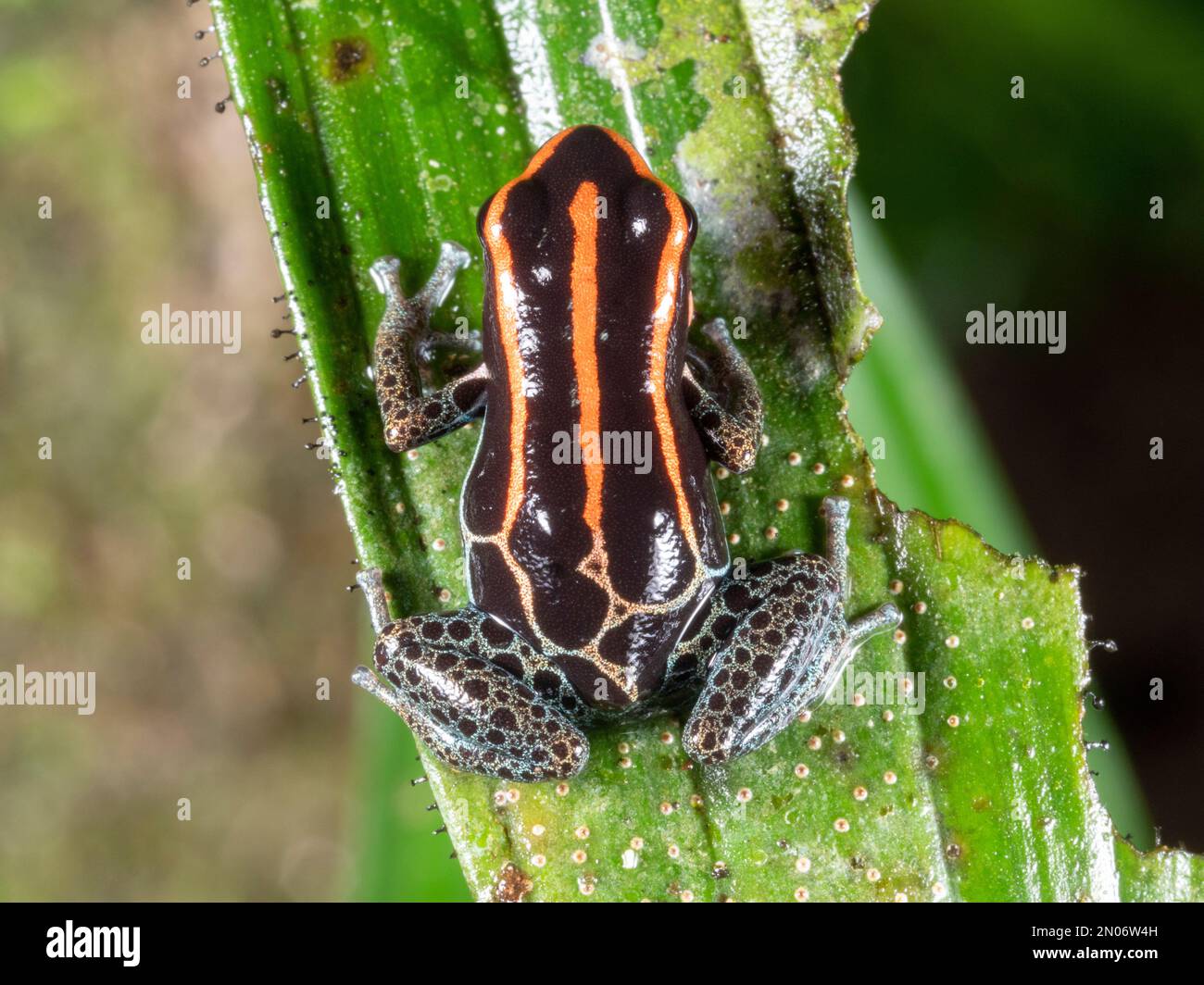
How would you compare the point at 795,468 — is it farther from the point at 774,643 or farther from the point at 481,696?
the point at 481,696

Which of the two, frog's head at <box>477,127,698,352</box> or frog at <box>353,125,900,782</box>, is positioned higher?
frog's head at <box>477,127,698,352</box>

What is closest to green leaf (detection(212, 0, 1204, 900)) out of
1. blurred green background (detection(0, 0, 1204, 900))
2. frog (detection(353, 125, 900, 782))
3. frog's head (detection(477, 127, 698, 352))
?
frog (detection(353, 125, 900, 782))

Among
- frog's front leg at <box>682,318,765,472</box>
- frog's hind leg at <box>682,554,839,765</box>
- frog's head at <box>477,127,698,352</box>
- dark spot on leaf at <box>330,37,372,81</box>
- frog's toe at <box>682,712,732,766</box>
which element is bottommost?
frog's toe at <box>682,712,732,766</box>

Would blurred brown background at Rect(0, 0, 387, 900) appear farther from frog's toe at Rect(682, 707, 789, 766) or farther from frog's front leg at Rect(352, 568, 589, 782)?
frog's toe at Rect(682, 707, 789, 766)

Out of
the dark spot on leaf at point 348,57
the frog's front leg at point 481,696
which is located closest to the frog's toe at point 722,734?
Answer: the frog's front leg at point 481,696

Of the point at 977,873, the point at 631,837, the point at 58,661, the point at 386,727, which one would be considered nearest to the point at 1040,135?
the point at 977,873
